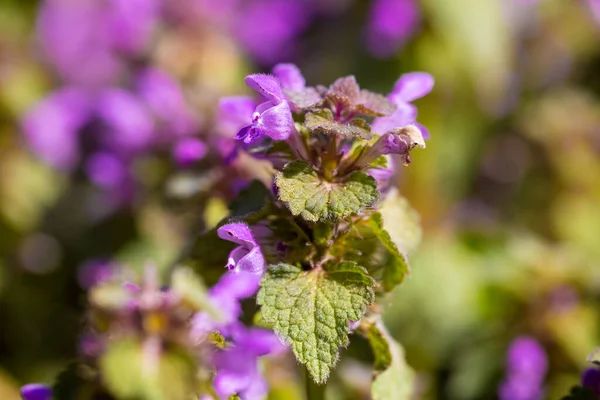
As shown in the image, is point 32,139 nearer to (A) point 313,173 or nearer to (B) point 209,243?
(B) point 209,243

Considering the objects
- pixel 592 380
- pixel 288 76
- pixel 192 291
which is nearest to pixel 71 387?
pixel 192 291

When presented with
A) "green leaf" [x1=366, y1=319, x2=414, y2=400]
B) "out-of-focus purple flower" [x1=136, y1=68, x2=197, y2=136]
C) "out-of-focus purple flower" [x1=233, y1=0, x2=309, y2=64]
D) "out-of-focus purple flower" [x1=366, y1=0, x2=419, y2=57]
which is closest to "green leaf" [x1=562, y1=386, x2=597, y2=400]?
"green leaf" [x1=366, y1=319, x2=414, y2=400]

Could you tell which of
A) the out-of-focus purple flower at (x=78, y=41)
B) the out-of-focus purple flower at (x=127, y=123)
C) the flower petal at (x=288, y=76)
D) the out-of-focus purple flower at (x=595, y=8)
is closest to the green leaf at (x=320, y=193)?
the flower petal at (x=288, y=76)

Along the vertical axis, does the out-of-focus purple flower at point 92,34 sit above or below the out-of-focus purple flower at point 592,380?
below

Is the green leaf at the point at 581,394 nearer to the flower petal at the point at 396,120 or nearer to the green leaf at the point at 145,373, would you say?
the flower petal at the point at 396,120

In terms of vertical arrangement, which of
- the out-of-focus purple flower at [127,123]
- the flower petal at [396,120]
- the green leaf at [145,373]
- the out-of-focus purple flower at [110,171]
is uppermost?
the flower petal at [396,120]

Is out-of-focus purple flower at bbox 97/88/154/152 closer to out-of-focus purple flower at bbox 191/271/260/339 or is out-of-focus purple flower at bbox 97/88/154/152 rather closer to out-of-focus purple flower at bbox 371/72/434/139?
out-of-focus purple flower at bbox 191/271/260/339

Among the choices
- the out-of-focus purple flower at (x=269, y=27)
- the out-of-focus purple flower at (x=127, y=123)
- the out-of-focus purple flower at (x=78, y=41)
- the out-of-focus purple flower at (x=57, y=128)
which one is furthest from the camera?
the out-of-focus purple flower at (x=269, y=27)
